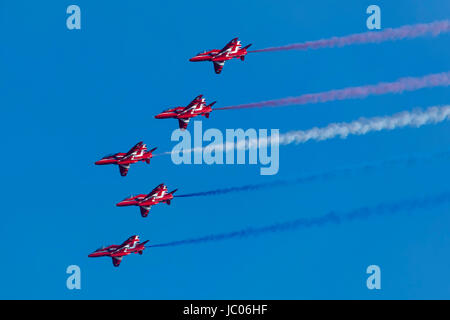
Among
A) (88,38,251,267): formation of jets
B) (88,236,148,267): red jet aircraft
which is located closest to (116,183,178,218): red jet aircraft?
(88,38,251,267): formation of jets

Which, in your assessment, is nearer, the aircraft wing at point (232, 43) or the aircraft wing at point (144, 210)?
the aircraft wing at point (232, 43)

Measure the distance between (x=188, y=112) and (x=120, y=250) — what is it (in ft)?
37.9

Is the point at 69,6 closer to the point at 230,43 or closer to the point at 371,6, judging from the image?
the point at 230,43

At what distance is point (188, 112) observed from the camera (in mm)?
73125

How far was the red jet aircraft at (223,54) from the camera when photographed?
72562 mm

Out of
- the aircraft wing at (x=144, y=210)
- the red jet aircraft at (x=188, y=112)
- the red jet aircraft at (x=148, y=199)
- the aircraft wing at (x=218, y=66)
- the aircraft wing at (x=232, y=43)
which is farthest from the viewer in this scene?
the aircraft wing at (x=218, y=66)

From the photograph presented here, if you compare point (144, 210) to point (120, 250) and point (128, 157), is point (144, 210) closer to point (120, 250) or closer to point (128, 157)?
point (120, 250)

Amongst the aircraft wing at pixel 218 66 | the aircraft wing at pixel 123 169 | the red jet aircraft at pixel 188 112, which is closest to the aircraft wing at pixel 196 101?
the red jet aircraft at pixel 188 112

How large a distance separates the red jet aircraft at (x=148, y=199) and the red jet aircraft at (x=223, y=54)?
9897 mm

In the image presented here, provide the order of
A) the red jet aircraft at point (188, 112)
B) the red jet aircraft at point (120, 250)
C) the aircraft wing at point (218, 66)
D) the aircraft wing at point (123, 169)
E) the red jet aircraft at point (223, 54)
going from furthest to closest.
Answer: the aircraft wing at point (123, 169)
the aircraft wing at point (218, 66)
the red jet aircraft at point (120, 250)
the red jet aircraft at point (223, 54)
the red jet aircraft at point (188, 112)

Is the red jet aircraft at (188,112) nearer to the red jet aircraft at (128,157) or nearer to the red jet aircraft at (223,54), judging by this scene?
the red jet aircraft at (223,54)

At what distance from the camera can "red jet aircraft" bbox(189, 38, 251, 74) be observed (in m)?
72.6

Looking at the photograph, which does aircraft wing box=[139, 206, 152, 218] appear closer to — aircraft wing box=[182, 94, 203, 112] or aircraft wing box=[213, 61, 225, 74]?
aircraft wing box=[182, 94, 203, 112]

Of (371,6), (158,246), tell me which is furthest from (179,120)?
(371,6)
